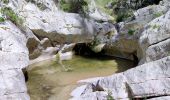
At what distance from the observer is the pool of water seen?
595 inches

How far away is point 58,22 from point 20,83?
28.5 feet

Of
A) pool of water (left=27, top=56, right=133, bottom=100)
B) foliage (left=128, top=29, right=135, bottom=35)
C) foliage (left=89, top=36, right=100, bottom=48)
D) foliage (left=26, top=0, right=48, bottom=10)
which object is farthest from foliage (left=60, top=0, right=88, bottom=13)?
foliage (left=128, top=29, right=135, bottom=35)

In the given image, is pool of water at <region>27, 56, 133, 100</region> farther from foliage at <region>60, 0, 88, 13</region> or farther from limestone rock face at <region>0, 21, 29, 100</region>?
foliage at <region>60, 0, 88, 13</region>

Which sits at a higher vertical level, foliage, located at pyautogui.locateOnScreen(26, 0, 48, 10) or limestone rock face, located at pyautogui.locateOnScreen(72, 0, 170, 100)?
foliage, located at pyautogui.locateOnScreen(26, 0, 48, 10)

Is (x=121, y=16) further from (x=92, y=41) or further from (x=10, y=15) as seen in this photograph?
(x=10, y=15)

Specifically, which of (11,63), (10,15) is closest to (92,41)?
(10,15)

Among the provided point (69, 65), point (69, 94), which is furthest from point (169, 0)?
point (69, 94)

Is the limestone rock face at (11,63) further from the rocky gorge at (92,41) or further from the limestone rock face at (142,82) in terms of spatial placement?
the limestone rock face at (142,82)

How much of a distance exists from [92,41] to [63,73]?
5.43 meters

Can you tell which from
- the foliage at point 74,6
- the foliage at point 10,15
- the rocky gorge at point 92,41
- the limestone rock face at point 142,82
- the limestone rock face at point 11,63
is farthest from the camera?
the foliage at point 74,6

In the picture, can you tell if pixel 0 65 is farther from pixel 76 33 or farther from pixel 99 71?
pixel 76 33

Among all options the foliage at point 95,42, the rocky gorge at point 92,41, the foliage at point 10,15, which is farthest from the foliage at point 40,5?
the foliage at point 95,42

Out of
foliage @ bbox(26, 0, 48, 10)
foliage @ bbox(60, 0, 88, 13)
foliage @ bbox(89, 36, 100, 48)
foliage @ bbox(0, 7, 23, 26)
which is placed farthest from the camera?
foliage @ bbox(89, 36, 100, 48)

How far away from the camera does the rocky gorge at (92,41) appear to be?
38.2ft
